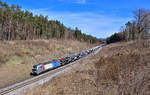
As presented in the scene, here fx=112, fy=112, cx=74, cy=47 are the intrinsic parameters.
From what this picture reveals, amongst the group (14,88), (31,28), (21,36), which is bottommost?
(14,88)

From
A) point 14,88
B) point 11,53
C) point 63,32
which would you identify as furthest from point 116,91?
point 63,32

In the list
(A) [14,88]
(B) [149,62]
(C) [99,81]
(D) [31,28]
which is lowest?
(A) [14,88]

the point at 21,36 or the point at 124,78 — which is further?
the point at 21,36

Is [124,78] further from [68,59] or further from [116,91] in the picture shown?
[68,59]

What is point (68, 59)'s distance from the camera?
104ft

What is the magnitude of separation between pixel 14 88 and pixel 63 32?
90.0 m

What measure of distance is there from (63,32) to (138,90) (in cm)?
9856

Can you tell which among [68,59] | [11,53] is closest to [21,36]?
[11,53]

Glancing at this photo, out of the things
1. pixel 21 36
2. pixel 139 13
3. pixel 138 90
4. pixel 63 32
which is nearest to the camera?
pixel 138 90

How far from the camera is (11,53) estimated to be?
28.6 metres

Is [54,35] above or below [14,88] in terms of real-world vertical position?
above

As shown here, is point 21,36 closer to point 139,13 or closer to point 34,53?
point 34,53

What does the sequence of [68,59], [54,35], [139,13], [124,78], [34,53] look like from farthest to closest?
[54,35]
[139,13]
[34,53]
[68,59]
[124,78]

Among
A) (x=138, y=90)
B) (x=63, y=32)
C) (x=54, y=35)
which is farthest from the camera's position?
(x=63, y=32)
